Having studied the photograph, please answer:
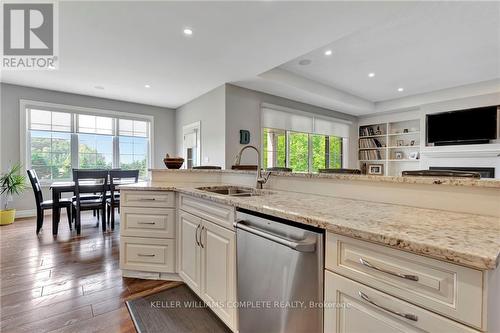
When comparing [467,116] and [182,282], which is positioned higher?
[467,116]

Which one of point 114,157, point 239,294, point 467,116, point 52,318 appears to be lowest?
point 52,318

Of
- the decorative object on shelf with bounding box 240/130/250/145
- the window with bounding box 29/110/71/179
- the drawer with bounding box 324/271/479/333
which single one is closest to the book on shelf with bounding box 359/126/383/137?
the decorative object on shelf with bounding box 240/130/250/145

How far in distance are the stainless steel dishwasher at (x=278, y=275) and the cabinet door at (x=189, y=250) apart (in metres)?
0.52

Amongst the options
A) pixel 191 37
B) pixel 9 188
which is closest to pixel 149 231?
pixel 191 37

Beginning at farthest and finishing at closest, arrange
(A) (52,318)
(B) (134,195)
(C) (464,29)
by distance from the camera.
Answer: (C) (464,29) → (B) (134,195) → (A) (52,318)

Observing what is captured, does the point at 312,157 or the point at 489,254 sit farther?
the point at 312,157

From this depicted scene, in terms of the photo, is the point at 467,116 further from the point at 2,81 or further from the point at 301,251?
the point at 2,81

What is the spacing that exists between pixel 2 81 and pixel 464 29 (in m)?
7.14

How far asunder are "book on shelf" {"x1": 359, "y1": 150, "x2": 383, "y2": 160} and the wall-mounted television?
4.28 ft

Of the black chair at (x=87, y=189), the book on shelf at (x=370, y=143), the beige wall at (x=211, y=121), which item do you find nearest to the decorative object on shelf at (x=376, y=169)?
the book on shelf at (x=370, y=143)

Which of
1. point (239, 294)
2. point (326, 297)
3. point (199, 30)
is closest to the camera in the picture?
point (326, 297)

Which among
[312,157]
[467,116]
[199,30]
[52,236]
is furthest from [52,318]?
[467,116]

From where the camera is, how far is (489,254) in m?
0.63

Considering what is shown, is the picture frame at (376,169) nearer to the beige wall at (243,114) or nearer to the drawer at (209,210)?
the beige wall at (243,114)
